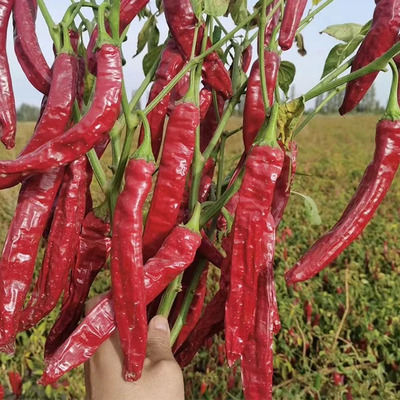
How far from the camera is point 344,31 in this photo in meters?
1.29

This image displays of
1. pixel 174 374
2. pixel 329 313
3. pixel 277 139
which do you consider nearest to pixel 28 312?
pixel 174 374

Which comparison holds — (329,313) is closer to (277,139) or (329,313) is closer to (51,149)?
(277,139)

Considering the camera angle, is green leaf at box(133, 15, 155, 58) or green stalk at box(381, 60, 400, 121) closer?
green stalk at box(381, 60, 400, 121)

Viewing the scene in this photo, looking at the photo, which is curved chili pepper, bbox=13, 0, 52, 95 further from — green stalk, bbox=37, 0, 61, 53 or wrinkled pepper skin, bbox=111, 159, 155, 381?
wrinkled pepper skin, bbox=111, 159, 155, 381

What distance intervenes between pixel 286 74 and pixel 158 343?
0.67m

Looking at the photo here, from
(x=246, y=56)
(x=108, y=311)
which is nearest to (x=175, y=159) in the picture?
(x=108, y=311)

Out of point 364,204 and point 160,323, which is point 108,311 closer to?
point 160,323

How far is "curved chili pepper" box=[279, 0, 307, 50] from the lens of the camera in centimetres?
109

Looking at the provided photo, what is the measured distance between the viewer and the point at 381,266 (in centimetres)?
388

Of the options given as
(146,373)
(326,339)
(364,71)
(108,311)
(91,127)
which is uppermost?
(364,71)

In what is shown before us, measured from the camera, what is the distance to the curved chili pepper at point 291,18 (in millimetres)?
1094

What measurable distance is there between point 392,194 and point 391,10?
5558mm

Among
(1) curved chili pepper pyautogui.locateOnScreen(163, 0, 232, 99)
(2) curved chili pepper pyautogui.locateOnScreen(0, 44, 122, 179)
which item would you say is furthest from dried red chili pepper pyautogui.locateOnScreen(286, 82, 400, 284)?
(2) curved chili pepper pyautogui.locateOnScreen(0, 44, 122, 179)

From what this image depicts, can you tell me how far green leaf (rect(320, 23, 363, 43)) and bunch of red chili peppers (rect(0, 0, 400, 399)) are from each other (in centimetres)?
15
